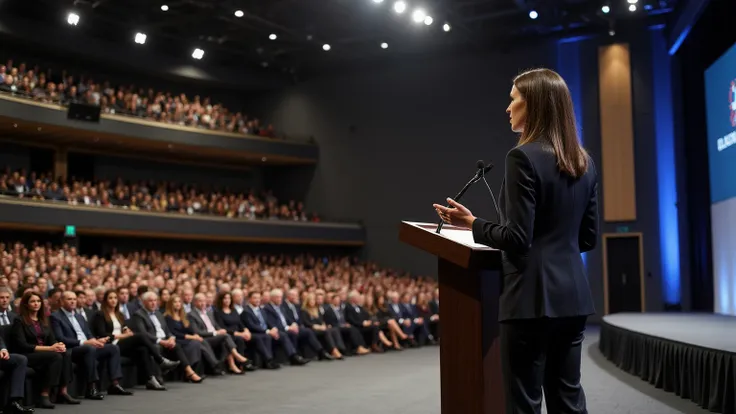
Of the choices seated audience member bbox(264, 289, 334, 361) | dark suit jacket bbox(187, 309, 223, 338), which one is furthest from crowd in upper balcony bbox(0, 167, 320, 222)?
dark suit jacket bbox(187, 309, 223, 338)

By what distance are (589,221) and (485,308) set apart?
0.52 metres

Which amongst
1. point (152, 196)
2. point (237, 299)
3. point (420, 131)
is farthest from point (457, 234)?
point (420, 131)

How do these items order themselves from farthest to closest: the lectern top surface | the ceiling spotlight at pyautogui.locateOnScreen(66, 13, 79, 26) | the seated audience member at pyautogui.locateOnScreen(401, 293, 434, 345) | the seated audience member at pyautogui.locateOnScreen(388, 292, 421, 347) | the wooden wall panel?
1. the wooden wall panel
2. the ceiling spotlight at pyautogui.locateOnScreen(66, 13, 79, 26)
3. the seated audience member at pyautogui.locateOnScreen(401, 293, 434, 345)
4. the seated audience member at pyautogui.locateOnScreen(388, 292, 421, 347)
5. the lectern top surface

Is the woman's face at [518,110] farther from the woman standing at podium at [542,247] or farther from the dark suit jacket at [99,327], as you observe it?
the dark suit jacket at [99,327]

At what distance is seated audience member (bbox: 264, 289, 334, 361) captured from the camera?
35.8 feet

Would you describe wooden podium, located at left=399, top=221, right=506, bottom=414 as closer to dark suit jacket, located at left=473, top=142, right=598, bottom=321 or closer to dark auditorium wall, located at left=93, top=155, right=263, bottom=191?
dark suit jacket, located at left=473, top=142, right=598, bottom=321

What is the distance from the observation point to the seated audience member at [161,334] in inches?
335

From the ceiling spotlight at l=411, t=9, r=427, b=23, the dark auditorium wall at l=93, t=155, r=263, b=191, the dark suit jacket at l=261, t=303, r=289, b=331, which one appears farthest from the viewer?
the dark auditorium wall at l=93, t=155, r=263, b=191

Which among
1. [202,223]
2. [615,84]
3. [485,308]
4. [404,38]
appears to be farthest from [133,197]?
[485,308]

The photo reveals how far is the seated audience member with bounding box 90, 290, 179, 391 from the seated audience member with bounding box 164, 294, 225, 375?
701 mm

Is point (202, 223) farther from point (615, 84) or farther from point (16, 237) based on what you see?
point (615, 84)

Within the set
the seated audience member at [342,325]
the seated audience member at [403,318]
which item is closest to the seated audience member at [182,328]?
the seated audience member at [342,325]

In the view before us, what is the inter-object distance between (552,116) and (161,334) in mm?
7343

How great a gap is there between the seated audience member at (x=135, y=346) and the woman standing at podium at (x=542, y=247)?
21.3 ft
